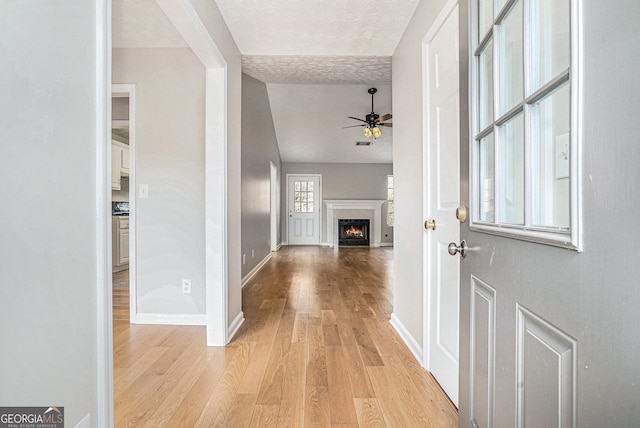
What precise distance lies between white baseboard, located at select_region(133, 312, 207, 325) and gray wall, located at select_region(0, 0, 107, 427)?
1.69 metres

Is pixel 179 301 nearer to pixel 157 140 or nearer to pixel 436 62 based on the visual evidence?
pixel 157 140

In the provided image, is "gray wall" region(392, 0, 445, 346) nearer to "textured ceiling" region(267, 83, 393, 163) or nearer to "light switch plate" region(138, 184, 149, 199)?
"light switch plate" region(138, 184, 149, 199)

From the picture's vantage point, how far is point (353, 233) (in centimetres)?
850

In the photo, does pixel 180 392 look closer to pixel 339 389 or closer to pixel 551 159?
pixel 339 389

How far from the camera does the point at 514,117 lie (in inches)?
29.9

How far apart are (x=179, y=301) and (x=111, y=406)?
1659 mm

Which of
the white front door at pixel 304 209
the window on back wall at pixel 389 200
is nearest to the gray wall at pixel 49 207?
the white front door at pixel 304 209

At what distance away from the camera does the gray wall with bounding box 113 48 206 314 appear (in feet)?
8.47

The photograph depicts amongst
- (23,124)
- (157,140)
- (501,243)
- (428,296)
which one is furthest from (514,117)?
(157,140)

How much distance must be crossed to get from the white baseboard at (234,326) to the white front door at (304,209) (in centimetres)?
586

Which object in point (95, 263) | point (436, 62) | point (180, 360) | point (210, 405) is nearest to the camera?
point (95, 263)

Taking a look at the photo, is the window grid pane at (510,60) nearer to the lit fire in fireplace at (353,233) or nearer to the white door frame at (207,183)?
the white door frame at (207,183)

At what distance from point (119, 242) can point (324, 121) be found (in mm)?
4419

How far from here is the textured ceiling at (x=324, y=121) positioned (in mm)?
5514
